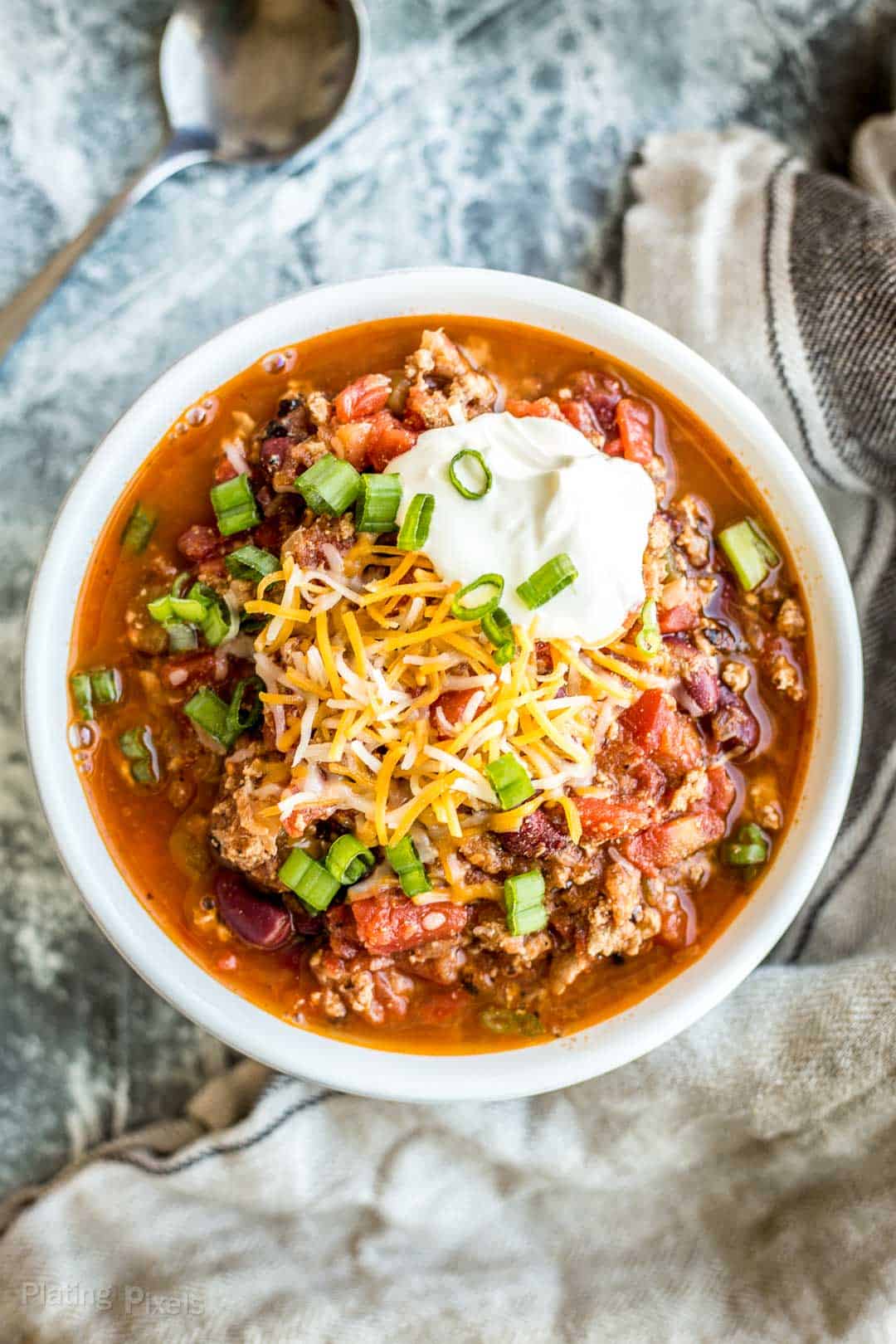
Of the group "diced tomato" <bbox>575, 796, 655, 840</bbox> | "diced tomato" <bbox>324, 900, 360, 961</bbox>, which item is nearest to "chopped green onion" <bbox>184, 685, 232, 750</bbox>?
"diced tomato" <bbox>324, 900, 360, 961</bbox>

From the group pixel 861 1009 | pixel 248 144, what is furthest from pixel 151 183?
pixel 861 1009

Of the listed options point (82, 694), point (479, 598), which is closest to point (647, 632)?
point (479, 598)

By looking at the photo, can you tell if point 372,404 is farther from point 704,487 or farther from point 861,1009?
point 861,1009

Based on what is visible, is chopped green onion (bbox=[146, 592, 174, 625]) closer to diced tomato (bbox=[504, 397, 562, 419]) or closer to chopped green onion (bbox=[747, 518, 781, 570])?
diced tomato (bbox=[504, 397, 562, 419])

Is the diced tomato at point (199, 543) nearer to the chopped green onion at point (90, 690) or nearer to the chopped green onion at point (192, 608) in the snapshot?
the chopped green onion at point (192, 608)

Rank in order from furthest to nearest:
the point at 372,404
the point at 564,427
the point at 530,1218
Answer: the point at 530,1218 → the point at 372,404 → the point at 564,427

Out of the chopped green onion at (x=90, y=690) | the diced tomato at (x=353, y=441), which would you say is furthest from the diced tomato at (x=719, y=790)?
the chopped green onion at (x=90, y=690)
